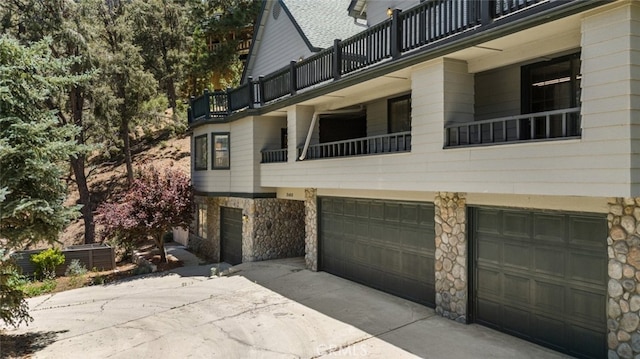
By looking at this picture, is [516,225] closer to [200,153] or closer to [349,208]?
[349,208]

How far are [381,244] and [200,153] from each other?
1085cm

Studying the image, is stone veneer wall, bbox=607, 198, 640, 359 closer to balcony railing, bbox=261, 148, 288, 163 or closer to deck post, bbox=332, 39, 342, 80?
deck post, bbox=332, 39, 342, 80

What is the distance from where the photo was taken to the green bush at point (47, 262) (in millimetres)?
16344

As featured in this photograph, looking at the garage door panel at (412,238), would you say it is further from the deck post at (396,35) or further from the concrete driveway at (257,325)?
the deck post at (396,35)

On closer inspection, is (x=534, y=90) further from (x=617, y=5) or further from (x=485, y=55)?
(x=617, y=5)

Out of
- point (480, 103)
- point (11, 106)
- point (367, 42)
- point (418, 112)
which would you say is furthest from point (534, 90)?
point (11, 106)

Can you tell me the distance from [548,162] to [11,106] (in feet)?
32.1

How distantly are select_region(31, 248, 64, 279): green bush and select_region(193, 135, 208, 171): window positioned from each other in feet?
21.2

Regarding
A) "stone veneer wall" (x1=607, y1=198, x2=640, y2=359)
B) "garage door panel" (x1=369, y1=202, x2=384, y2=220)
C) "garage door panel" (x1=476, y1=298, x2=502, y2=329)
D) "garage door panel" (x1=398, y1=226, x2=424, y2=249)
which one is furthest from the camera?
"garage door panel" (x1=369, y1=202, x2=384, y2=220)

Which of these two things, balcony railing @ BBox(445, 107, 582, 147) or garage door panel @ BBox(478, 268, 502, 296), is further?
garage door panel @ BBox(478, 268, 502, 296)

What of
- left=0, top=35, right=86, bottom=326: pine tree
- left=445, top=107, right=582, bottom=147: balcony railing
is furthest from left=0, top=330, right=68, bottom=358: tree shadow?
left=445, top=107, right=582, bottom=147: balcony railing

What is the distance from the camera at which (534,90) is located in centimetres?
841

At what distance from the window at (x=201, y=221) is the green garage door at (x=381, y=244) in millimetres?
8329

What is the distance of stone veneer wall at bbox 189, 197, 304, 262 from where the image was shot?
15500 mm
